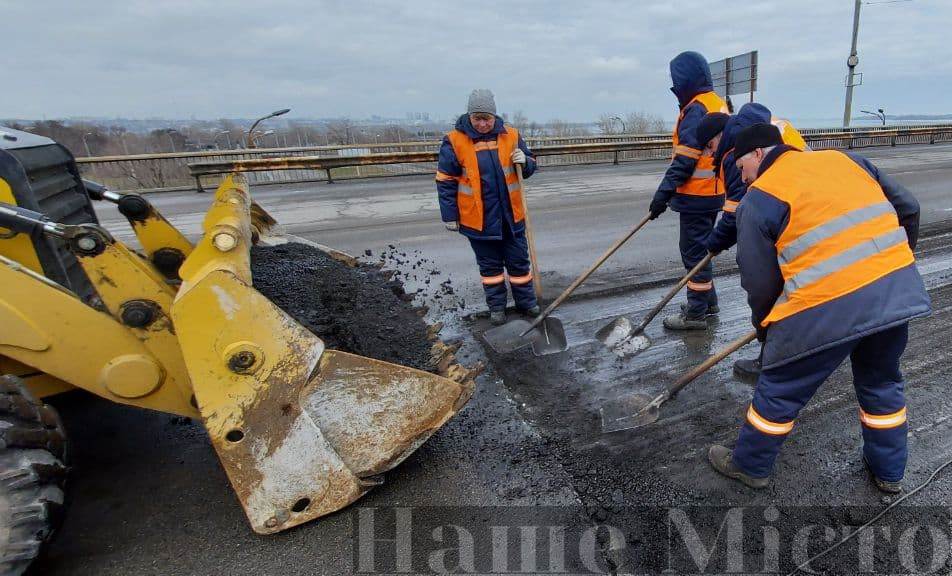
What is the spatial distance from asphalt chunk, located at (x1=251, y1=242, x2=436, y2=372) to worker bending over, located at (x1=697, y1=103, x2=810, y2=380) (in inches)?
72.4

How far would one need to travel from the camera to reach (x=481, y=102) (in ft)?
12.6

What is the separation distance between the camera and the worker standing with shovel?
3986 mm

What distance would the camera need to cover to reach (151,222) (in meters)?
3.21

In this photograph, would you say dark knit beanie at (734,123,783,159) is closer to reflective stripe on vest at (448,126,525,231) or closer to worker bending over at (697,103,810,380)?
worker bending over at (697,103,810,380)

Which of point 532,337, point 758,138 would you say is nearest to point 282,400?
point 532,337

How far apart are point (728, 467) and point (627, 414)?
58 cm

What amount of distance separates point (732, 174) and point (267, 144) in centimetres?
1773

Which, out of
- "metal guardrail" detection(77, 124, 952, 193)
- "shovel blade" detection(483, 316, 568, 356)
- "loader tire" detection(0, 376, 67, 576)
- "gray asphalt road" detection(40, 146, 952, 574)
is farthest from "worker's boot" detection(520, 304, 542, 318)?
"metal guardrail" detection(77, 124, 952, 193)

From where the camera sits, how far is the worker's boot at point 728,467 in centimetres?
240

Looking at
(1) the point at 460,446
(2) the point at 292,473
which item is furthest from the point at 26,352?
(1) the point at 460,446

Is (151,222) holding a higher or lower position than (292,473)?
higher

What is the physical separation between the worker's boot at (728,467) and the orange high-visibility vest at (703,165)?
1.97m

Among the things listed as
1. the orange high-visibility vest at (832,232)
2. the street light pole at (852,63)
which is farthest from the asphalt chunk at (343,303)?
the street light pole at (852,63)

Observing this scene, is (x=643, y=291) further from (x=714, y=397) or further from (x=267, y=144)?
(x=267, y=144)
